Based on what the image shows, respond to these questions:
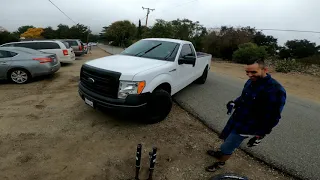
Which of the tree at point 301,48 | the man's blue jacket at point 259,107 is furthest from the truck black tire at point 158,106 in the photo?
the tree at point 301,48

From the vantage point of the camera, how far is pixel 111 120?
14.6 ft

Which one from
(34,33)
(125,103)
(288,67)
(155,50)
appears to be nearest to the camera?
(125,103)

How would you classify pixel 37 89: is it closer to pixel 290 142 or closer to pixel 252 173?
pixel 252 173

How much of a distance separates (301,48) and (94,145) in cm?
3763

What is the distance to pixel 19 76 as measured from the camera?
7.32 meters

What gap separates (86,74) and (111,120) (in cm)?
104

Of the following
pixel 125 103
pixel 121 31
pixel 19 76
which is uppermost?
pixel 121 31

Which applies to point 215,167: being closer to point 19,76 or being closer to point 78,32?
point 19,76

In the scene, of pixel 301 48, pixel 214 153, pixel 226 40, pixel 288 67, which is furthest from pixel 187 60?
pixel 301 48

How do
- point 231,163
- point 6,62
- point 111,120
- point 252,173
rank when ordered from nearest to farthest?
point 252,173 < point 231,163 < point 111,120 < point 6,62

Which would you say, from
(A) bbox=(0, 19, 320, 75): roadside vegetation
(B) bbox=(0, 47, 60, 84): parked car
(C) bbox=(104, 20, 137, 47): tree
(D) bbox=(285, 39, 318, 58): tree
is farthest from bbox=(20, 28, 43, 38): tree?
(B) bbox=(0, 47, 60, 84): parked car

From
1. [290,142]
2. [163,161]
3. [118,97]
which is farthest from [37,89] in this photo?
[290,142]

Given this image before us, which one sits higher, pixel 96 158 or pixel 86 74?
pixel 86 74

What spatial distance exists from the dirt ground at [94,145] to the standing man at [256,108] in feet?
2.49
